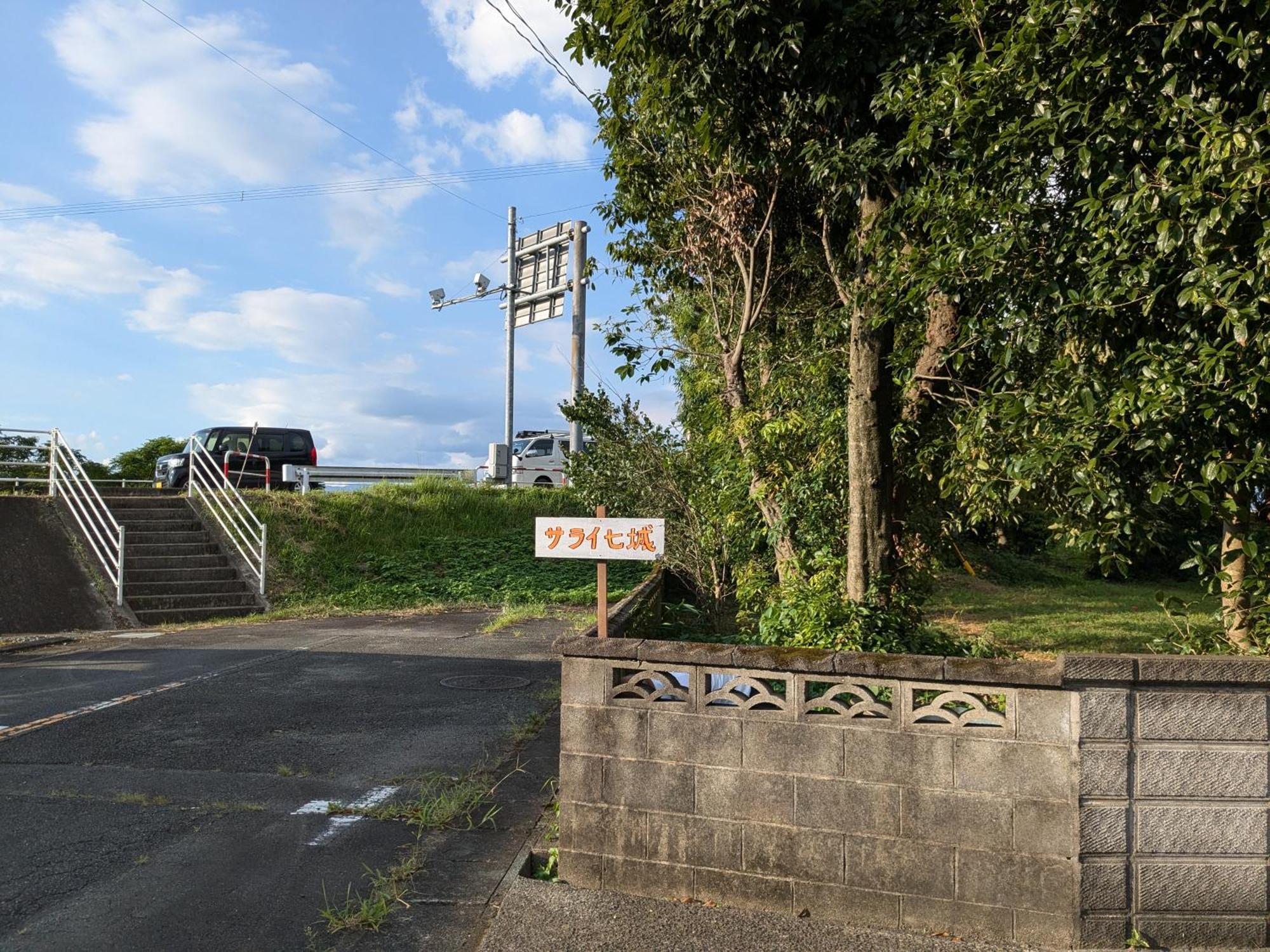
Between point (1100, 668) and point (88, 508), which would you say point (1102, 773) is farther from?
point (88, 508)

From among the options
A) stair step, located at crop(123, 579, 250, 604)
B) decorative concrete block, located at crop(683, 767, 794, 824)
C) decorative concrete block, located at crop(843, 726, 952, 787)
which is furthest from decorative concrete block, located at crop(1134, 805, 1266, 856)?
stair step, located at crop(123, 579, 250, 604)

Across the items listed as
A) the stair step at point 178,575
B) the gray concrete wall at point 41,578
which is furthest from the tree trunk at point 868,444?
the stair step at point 178,575

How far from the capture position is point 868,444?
278 inches

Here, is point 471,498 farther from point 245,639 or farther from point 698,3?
point 698,3

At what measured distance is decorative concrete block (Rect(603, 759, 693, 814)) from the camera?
3998 mm

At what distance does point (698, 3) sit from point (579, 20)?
174cm

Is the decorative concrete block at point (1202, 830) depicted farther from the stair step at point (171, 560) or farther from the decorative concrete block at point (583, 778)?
the stair step at point (171, 560)

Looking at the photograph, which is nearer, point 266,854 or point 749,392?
point 266,854

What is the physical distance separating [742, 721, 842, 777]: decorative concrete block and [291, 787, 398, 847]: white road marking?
2.32 metres

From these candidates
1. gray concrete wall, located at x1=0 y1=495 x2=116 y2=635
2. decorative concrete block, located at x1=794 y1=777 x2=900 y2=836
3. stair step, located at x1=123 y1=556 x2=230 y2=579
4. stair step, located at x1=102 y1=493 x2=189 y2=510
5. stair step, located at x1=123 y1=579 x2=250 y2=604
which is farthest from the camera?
stair step, located at x1=102 y1=493 x2=189 y2=510

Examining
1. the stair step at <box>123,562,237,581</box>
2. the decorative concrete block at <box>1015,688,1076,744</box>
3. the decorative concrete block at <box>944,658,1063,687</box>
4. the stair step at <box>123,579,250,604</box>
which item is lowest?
the stair step at <box>123,579,250,604</box>

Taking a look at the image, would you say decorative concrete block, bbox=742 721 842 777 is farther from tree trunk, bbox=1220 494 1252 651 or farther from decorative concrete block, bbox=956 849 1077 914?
tree trunk, bbox=1220 494 1252 651

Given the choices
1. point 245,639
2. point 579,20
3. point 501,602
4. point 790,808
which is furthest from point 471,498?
point 790,808

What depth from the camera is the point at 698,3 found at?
240 inches
